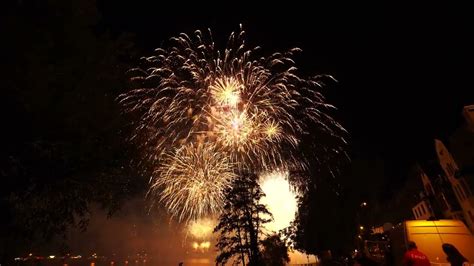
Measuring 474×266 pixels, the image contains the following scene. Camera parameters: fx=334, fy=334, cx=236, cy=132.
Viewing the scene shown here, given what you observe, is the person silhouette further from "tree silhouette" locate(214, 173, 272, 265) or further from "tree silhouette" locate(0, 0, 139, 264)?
"tree silhouette" locate(214, 173, 272, 265)

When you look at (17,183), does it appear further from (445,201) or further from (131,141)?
(445,201)

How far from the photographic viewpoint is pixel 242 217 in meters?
30.0

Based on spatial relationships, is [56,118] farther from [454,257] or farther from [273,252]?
[273,252]

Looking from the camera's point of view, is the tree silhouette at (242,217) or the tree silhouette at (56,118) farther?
the tree silhouette at (242,217)

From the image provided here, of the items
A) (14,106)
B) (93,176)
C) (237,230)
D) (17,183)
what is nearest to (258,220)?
(237,230)

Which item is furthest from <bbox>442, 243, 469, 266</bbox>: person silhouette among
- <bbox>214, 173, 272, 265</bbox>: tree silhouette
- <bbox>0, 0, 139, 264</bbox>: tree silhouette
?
<bbox>214, 173, 272, 265</bbox>: tree silhouette

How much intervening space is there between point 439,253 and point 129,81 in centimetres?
1493

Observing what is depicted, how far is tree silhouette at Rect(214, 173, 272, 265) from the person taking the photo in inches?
1165

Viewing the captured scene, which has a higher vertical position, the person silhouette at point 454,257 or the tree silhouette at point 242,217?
the tree silhouette at point 242,217

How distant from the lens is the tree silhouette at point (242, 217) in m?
29.6

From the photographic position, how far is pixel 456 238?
46.9 ft

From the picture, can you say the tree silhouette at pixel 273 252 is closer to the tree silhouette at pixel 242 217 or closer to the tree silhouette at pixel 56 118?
the tree silhouette at pixel 242 217

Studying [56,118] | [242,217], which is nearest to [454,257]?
[56,118]

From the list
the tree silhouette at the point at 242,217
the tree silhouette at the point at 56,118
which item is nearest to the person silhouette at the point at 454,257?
the tree silhouette at the point at 56,118
